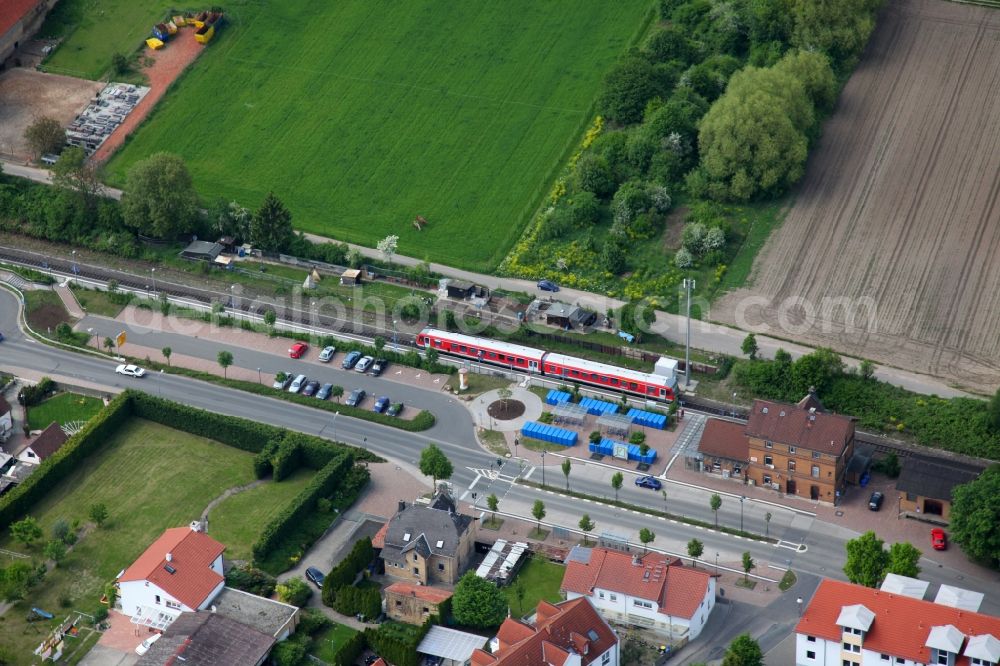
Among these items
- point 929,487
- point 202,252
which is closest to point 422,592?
point 929,487

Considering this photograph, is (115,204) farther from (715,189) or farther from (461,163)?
(715,189)

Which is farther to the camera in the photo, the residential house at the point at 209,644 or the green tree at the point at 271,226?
the green tree at the point at 271,226

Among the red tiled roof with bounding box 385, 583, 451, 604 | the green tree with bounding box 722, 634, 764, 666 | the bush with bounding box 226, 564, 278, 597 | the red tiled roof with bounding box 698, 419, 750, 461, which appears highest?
the green tree with bounding box 722, 634, 764, 666

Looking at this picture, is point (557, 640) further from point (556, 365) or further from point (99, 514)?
point (556, 365)

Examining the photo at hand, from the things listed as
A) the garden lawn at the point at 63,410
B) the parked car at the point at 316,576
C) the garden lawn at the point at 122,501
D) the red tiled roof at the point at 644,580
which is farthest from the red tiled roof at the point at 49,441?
the red tiled roof at the point at 644,580

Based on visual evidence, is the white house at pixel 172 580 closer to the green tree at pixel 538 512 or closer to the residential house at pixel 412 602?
the residential house at pixel 412 602

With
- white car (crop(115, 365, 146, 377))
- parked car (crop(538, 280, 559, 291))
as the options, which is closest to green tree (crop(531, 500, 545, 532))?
parked car (crop(538, 280, 559, 291))

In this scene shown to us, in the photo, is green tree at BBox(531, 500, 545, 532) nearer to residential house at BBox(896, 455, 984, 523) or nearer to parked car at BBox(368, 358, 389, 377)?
parked car at BBox(368, 358, 389, 377)
